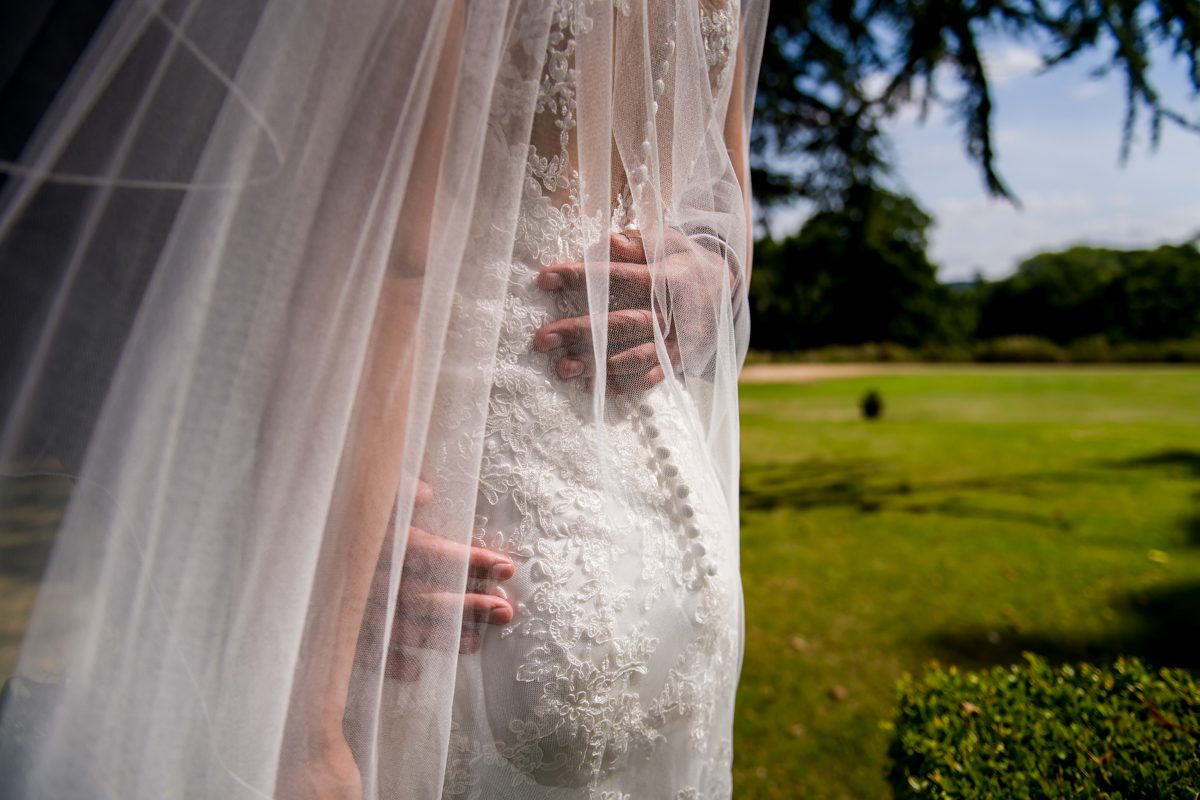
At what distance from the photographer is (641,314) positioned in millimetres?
1290

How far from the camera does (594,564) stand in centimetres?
117

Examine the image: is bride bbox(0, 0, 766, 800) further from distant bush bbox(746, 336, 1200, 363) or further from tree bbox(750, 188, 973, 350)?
distant bush bbox(746, 336, 1200, 363)

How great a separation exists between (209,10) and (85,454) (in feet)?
1.97

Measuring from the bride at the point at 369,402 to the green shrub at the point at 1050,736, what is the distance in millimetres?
820

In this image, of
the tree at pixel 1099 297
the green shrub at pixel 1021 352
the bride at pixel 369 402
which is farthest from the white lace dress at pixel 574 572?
the tree at pixel 1099 297

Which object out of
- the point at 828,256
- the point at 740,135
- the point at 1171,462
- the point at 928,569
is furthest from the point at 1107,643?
the point at 1171,462

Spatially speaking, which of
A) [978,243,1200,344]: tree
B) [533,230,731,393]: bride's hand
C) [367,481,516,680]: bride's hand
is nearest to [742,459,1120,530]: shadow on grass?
[533,230,731,393]: bride's hand

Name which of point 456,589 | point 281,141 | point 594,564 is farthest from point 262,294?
point 594,564

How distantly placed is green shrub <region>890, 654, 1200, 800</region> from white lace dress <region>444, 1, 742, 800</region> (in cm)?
84

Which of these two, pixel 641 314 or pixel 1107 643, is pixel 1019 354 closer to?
pixel 1107 643

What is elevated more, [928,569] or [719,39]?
[719,39]

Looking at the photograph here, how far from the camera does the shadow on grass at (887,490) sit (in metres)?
7.98

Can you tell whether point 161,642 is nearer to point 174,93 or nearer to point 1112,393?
point 174,93

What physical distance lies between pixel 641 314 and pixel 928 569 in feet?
19.3
